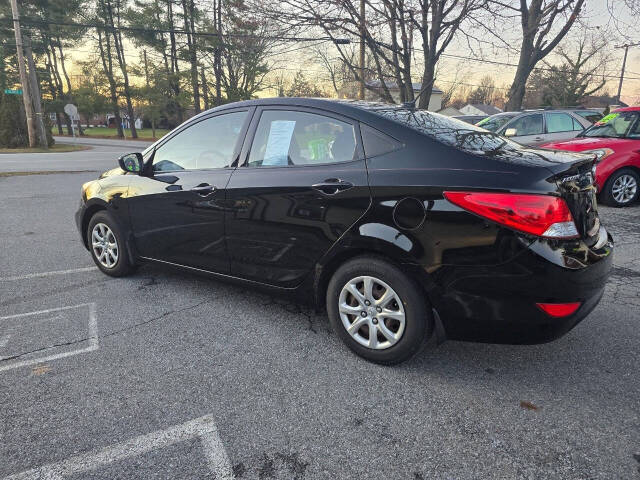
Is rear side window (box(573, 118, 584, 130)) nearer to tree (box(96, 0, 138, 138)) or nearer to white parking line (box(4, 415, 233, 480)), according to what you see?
white parking line (box(4, 415, 233, 480))

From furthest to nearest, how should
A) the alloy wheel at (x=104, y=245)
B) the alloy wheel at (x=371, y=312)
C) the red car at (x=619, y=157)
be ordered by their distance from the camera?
the red car at (x=619, y=157) < the alloy wheel at (x=104, y=245) < the alloy wheel at (x=371, y=312)

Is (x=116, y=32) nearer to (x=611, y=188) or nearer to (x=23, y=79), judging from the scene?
(x=23, y=79)

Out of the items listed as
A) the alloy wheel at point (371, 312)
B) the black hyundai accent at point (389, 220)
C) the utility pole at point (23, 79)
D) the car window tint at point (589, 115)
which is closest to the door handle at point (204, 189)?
the black hyundai accent at point (389, 220)

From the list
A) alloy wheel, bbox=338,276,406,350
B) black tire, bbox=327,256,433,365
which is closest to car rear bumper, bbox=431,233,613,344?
black tire, bbox=327,256,433,365

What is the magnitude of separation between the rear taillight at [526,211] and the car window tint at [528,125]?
Result: 8.90 meters

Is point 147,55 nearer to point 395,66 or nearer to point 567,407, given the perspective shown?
point 395,66

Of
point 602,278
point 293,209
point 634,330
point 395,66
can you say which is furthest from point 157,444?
point 395,66

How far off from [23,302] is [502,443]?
3.79 metres

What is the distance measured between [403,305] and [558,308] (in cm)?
78

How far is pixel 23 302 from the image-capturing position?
3.59m

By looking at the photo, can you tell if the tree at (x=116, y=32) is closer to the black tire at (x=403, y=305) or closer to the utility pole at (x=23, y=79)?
the utility pole at (x=23, y=79)

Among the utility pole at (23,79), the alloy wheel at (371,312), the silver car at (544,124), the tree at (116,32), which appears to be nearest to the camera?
the alloy wheel at (371,312)

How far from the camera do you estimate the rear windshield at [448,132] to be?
246cm

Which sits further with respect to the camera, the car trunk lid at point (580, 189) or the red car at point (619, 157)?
the red car at point (619, 157)
